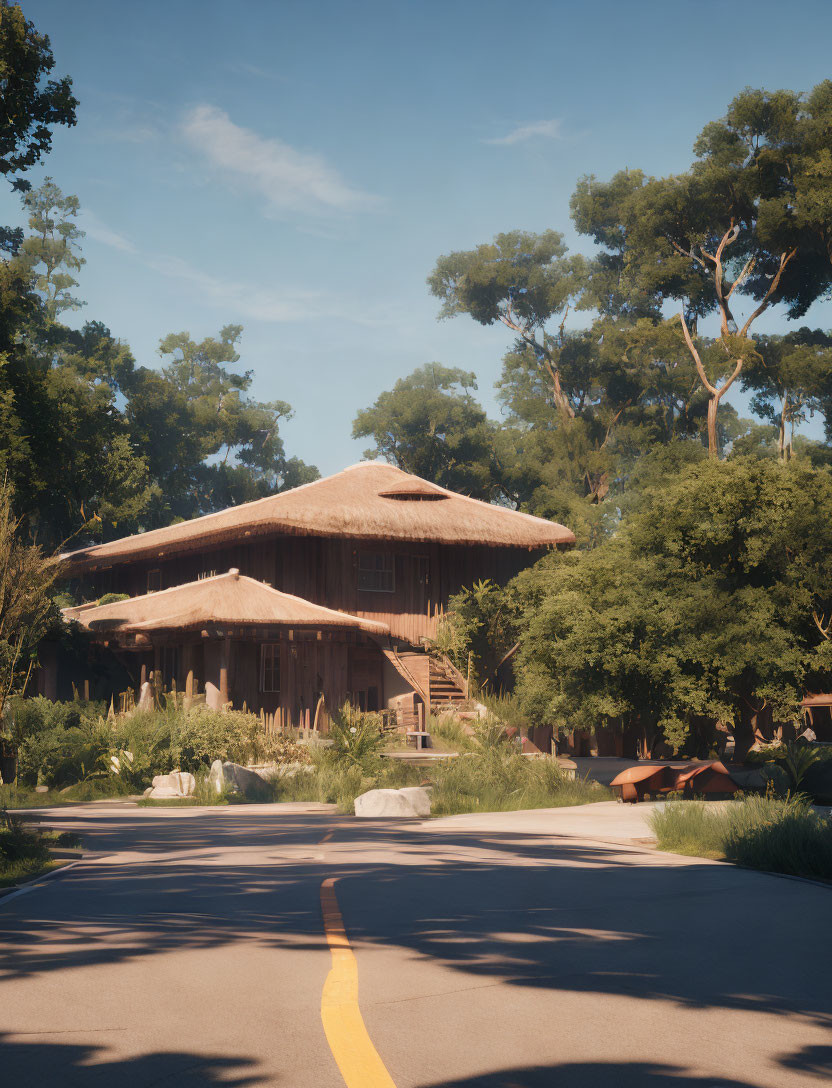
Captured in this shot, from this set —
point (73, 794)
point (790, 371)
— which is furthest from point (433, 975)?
point (790, 371)

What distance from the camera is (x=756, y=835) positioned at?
10.9 meters

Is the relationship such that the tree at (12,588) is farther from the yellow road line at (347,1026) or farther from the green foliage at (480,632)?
the green foliage at (480,632)

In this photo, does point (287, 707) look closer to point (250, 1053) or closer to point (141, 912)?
point (141, 912)

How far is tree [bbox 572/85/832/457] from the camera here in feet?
138

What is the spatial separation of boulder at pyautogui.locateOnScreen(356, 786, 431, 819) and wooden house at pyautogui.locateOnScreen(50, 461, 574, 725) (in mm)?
10406

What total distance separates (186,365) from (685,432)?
3704 cm

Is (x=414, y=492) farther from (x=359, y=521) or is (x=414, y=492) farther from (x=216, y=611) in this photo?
(x=216, y=611)

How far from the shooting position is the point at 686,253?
150 ft

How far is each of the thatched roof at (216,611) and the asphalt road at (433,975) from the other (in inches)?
661

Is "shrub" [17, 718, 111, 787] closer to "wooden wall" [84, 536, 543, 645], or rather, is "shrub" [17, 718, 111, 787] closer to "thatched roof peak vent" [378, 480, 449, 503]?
"wooden wall" [84, 536, 543, 645]

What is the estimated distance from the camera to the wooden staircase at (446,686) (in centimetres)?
3494

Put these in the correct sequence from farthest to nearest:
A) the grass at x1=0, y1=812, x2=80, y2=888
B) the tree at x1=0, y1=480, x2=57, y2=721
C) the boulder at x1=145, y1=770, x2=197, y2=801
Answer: the boulder at x1=145, y1=770, x2=197, y2=801 → the tree at x1=0, y1=480, x2=57, y2=721 → the grass at x1=0, y1=812, x2=80, y2=888

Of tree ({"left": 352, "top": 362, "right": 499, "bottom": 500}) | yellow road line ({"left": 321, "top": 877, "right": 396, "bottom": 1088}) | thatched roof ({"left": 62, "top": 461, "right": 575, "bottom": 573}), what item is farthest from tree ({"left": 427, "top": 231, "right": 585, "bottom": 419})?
yellow road line ({"left": 321, "top": 877, "right": 396, "bottom": 1088})

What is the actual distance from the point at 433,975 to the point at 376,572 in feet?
99.5
